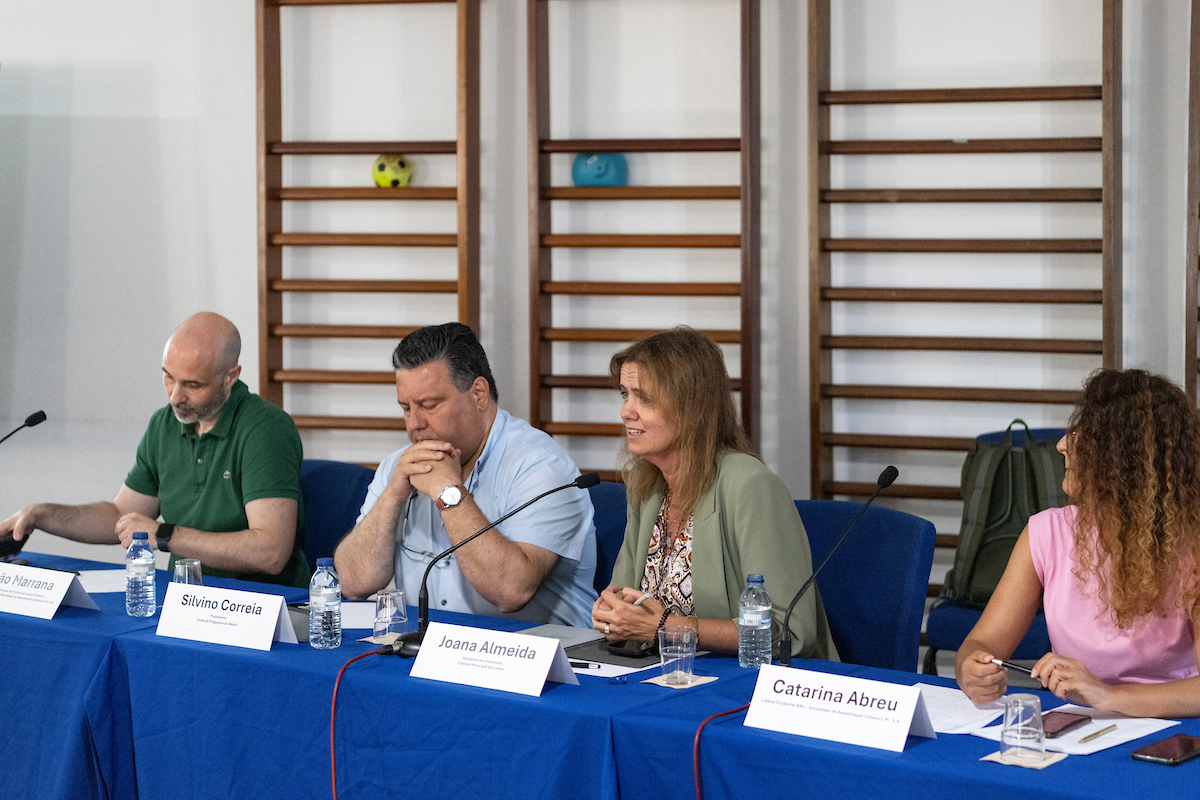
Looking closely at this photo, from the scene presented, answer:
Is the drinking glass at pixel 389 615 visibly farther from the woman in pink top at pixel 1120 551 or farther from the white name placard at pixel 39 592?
the woman in pink top at pixel 1120 551

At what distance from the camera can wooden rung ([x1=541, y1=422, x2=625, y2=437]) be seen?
3893 millimetres

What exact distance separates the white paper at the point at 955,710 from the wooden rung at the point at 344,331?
2.67 m

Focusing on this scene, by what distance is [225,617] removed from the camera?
6.67 ft

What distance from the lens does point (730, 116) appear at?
3.84 metres

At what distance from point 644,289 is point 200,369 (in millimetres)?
1503

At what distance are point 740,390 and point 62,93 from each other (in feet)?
9.22

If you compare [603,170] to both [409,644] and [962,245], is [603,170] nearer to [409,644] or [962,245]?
[962,245]

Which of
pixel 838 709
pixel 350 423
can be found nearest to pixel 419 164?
pixel 350 423

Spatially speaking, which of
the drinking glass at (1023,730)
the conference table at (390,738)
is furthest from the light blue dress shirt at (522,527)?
the drinking glass at (1023,730)

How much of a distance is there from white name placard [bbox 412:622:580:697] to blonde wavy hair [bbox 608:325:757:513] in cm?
56

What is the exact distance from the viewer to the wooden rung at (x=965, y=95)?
11.4 feet

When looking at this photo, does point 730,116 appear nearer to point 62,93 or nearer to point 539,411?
point 539,411

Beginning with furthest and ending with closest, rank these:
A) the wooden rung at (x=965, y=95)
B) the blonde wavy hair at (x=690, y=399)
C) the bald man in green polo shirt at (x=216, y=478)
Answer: the wooden rung at (x=965, y=95), the bald man in green polo shirt at (x=216, y=478), the blonde wavy hair at (x=690, y=399)

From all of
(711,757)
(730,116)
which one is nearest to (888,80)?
(730,116)
